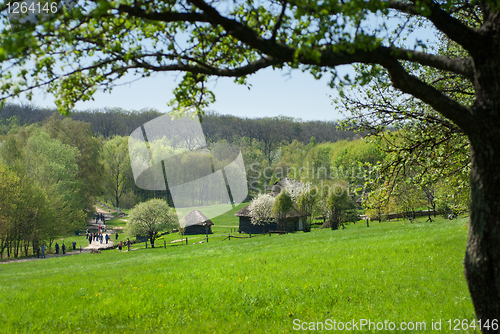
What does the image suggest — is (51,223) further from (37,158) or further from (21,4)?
(21,4)

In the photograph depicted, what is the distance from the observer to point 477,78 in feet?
12.7

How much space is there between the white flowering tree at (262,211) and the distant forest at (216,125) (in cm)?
7427

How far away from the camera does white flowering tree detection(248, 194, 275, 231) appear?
46.6 m

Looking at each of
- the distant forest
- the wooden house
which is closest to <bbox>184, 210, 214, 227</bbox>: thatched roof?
the wooden house

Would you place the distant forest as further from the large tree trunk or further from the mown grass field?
the large tree trunk

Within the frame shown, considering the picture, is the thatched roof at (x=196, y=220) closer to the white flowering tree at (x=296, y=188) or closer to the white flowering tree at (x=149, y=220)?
the white flowering tree at (x=149, y=220)

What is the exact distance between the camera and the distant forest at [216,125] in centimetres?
13050

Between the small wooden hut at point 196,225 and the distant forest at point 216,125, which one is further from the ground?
the distant forest at point 216,125

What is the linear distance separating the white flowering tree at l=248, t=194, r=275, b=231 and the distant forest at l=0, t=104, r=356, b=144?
74270 millimetres

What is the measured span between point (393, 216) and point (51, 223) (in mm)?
48281

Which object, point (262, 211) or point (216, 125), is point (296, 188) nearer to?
point (262, 211)

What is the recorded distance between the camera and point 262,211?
46.9 metres

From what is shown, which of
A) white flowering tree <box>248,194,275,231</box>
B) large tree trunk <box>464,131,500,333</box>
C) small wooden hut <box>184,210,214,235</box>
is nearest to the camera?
large tree trunk <box>464,131,500,333</box>

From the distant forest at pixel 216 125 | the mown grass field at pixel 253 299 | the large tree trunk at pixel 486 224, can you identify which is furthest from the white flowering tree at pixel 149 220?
the distant forest at pixel 216 125
